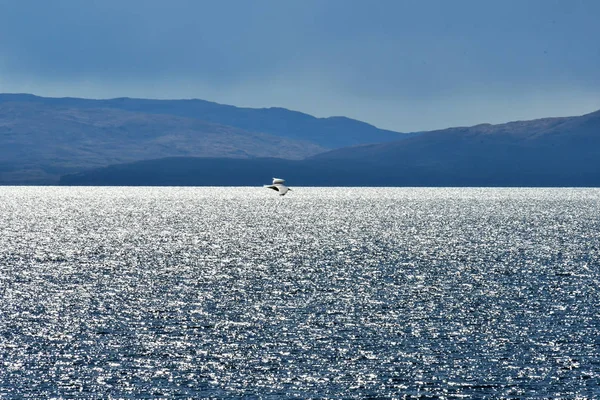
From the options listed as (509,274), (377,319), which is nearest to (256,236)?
(509,274)

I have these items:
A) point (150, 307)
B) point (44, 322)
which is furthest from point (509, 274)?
point (44, 322)

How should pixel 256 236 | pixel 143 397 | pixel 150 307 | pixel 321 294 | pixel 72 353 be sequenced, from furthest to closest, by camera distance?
pixel 256 236
pixel 321 294
pixel 150 307
pixel 72 353
pixel 143 397

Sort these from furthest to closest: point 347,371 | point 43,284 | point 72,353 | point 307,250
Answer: point 307,250 → point 43,284 → point 72,353 → point 347,371

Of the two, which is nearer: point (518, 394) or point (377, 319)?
point (518, 394)

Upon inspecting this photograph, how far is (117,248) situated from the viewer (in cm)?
14625

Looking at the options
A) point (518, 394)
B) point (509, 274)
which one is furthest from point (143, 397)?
point (509, 274)

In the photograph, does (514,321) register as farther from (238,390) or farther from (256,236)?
(256,236)

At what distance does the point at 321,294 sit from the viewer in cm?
8612

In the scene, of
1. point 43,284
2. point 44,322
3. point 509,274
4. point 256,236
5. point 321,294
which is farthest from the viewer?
point 256,236

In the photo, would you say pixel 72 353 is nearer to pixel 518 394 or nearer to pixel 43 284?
pixel 518 394

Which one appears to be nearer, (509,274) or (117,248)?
(509,274)

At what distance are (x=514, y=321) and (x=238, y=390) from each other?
29.7 meters

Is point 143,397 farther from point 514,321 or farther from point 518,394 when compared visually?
point 514,321

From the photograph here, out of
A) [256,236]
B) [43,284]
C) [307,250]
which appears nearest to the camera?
[43,284]
